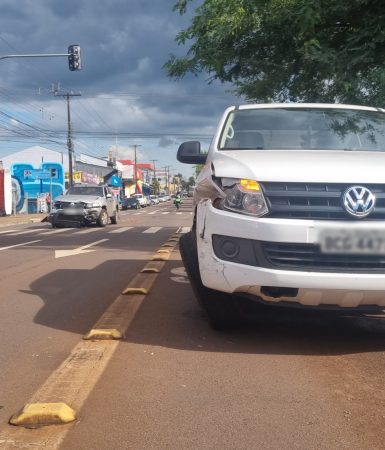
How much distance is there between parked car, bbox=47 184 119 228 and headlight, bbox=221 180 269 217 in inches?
716

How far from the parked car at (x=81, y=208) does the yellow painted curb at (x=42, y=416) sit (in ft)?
62.4

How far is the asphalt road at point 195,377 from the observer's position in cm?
337

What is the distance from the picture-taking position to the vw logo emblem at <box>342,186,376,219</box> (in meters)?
4.45

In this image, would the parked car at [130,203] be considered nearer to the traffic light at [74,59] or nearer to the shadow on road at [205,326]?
the traffic light at [74,59]

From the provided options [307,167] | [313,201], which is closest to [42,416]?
[313,201]

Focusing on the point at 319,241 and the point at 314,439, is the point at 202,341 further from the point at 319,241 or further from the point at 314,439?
the point at 314,439

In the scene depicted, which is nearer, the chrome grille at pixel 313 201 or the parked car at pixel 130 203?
the chrome grille at pixel 313 201

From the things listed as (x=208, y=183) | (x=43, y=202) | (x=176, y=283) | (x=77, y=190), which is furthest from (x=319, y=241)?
(x=43, y=202)

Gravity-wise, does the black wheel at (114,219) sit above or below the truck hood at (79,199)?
below

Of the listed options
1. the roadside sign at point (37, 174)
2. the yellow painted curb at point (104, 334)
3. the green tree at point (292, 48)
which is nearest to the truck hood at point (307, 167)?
the yellow painted curb at point (104, 334)

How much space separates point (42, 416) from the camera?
11.5ft

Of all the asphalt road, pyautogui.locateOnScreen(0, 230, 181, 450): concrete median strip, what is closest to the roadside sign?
A: the asphalt road

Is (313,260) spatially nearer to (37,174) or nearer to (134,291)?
(134,291)

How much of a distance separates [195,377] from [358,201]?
1.82 metres
